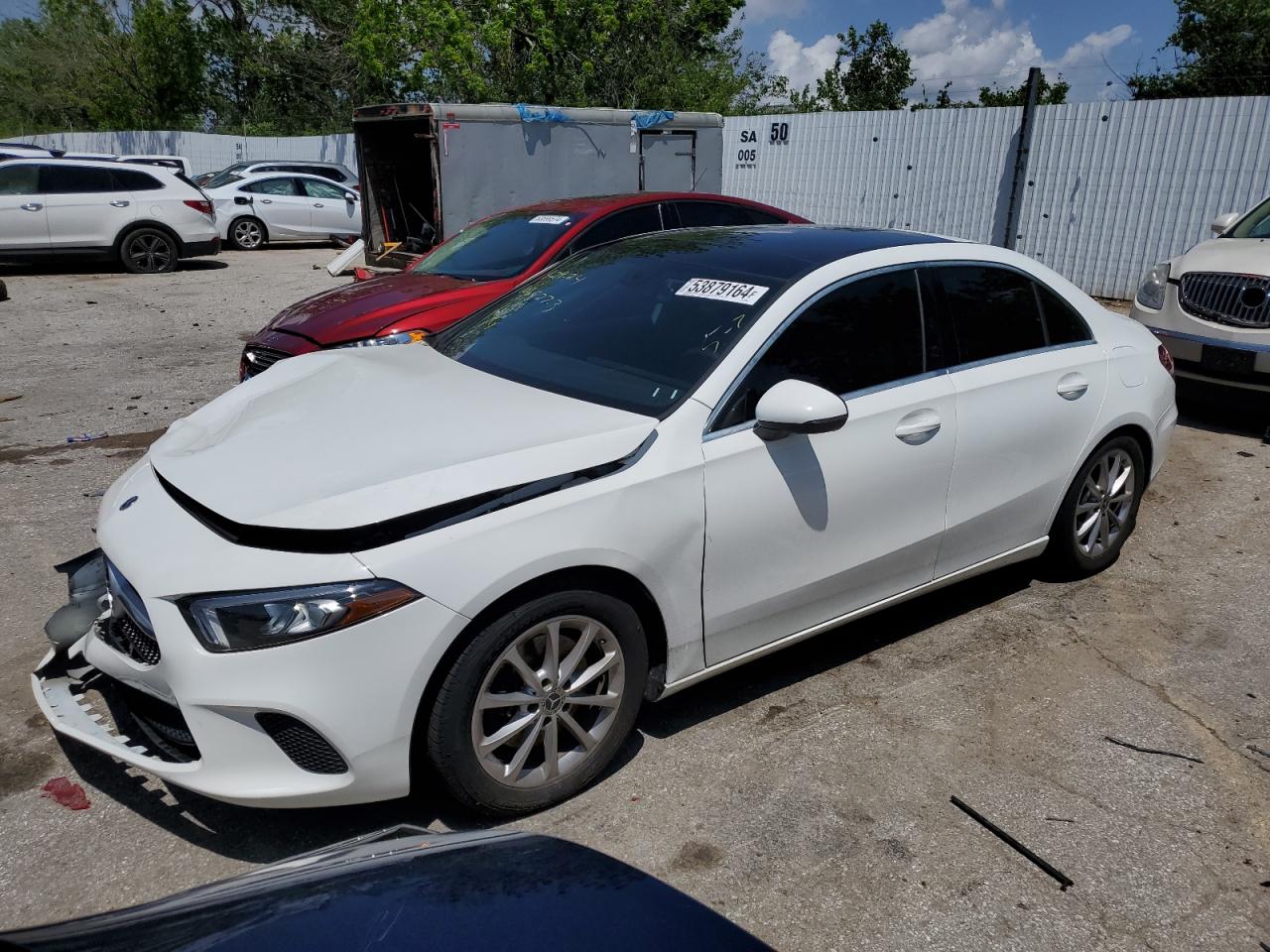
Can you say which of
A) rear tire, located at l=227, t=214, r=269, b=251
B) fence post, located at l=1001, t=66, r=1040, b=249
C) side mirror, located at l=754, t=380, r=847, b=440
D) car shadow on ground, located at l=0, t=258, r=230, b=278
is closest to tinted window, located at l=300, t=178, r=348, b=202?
rear tire, located at l=227, t=214, r=269, b=251

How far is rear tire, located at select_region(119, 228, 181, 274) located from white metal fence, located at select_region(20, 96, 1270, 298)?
361 inches

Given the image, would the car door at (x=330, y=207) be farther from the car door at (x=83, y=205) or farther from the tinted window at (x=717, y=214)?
the tinted window at (x=717, y=214)

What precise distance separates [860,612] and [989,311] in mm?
1430

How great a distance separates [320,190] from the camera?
67.3 feet

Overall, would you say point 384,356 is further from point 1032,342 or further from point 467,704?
point 1032,342

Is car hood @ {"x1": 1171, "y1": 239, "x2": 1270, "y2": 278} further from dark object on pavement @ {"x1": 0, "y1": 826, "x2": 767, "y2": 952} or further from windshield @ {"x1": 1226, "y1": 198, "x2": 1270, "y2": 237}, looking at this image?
dark object on pavement @ {"x1": 0, "y1": 826, "x2": 767, "y2": 952}

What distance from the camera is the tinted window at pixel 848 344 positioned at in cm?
350

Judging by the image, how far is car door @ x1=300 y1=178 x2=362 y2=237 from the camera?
804 inches

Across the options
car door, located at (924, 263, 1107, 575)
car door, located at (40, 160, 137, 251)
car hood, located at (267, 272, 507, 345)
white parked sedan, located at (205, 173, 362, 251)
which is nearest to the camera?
car door, located at (924, 263, 1107, 575)

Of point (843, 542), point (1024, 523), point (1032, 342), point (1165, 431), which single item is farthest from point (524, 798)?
point (1165, 431)

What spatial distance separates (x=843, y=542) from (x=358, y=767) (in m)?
1.85

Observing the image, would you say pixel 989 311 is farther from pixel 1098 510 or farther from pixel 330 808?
pixel 330 808

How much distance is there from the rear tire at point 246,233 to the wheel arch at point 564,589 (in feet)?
63.1

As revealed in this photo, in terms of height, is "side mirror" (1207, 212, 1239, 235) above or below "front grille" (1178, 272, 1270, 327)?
above
